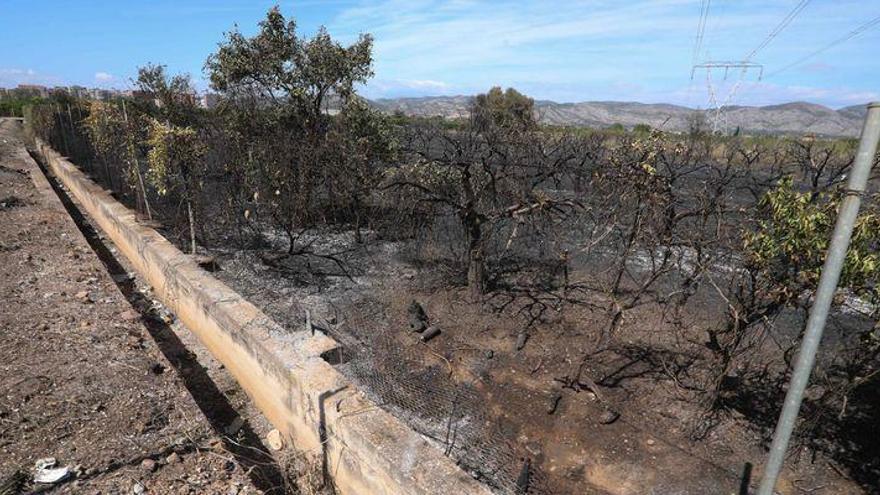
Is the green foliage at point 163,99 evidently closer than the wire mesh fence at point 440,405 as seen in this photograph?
No

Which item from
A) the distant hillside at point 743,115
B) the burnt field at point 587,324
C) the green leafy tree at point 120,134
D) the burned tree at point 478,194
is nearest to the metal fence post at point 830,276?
the burnt field at point 587,324

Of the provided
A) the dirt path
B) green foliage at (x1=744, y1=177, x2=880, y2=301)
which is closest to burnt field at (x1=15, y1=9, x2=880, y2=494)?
green foliage at (x1=744, y1=177, x2=880, y2=301)

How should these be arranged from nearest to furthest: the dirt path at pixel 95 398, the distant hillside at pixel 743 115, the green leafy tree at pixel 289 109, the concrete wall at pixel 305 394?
the concrete wall at pixel 305 394, the dirt path at pixel 95 398, the green leafy tree at pixel 289 109, the distant hillside at pixel 743 115

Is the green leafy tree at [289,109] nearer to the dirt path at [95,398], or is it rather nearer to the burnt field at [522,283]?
the burnt field at [522,283]

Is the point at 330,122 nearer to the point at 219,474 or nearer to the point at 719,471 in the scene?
the point at 219,474

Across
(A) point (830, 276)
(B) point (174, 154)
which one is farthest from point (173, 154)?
(A) point (830, 276)

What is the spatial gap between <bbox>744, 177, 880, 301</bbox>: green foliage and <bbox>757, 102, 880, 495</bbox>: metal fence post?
1937mm

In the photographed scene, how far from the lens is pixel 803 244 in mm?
3717

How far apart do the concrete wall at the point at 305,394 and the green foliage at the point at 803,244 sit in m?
2.93

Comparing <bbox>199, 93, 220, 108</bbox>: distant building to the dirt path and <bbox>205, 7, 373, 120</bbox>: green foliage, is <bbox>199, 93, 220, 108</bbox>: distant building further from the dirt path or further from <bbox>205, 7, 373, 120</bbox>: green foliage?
the dirt path

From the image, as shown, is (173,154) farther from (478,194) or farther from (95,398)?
(478,194)

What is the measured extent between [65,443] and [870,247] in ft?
21.8

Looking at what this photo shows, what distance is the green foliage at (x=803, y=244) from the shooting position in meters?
3.50

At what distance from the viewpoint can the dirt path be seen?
382 centimetres
